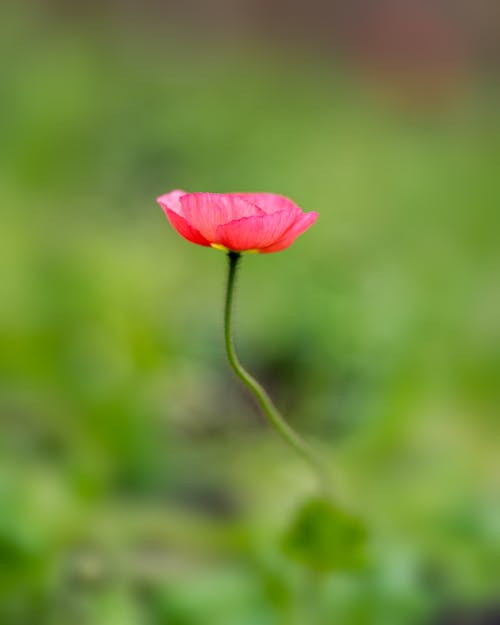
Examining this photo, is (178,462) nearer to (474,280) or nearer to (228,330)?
(228,330)

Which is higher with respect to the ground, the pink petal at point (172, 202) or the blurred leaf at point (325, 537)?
the pink petal at point (172, 202)

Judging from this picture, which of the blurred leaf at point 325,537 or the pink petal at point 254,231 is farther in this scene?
the blurred leaf at point 325,537

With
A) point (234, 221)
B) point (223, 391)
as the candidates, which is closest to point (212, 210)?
point (234, 221)

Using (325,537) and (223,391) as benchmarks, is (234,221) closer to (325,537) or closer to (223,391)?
(325,537)

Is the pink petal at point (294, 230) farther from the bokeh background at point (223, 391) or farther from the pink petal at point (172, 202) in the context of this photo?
the bokeh background at point (223, 391)

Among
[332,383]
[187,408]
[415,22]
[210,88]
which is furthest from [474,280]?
[415,22]

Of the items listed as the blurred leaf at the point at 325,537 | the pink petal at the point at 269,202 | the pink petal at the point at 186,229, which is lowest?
the blurred leaf at the point at 325,537

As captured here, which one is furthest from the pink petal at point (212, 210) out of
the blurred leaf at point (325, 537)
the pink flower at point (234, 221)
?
the blurred leaf at point (325, 537)
